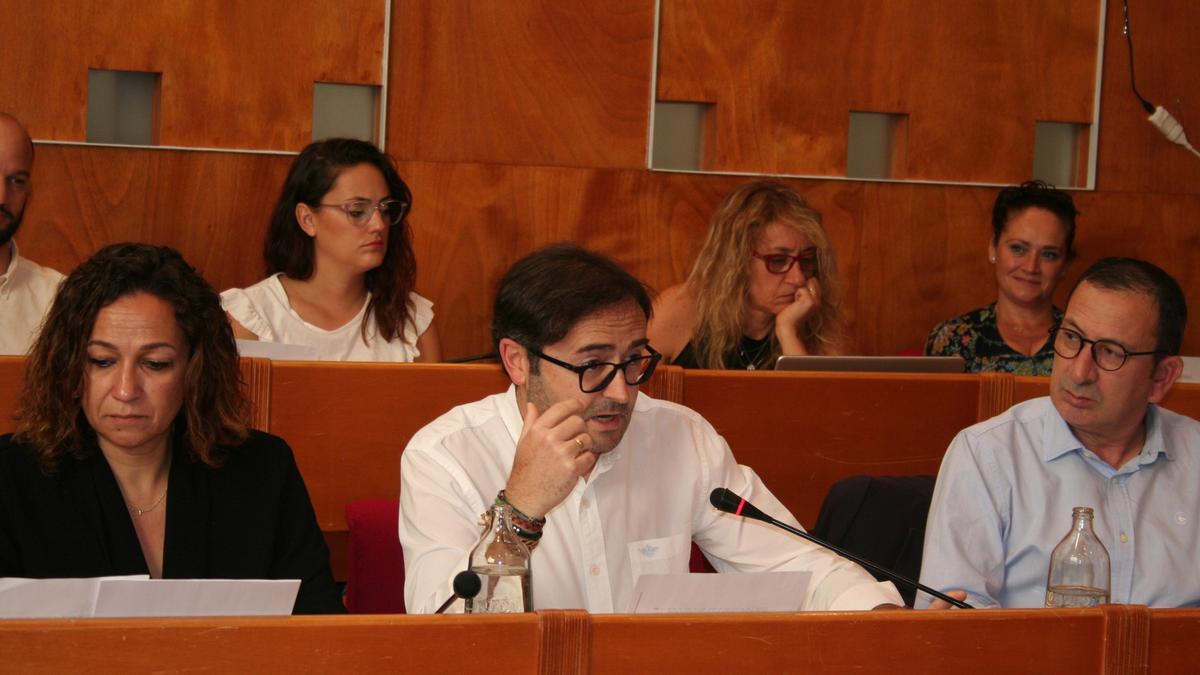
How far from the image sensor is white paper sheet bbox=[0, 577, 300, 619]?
1495 mm

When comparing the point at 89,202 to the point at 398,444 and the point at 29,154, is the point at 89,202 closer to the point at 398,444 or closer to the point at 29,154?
the point at 29,154

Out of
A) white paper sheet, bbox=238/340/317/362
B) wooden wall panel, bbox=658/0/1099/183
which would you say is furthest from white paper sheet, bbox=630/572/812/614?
wooden wall panel, bbox=658/0/1099/183

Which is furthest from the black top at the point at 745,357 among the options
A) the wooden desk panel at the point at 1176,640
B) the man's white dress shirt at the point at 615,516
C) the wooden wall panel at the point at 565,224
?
the wooden desk panel at the point at 1176,640

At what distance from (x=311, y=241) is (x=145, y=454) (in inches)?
71.9

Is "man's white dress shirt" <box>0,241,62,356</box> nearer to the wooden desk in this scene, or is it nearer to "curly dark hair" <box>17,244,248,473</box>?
"curly dark hair" <box>17,244,248,473</box>

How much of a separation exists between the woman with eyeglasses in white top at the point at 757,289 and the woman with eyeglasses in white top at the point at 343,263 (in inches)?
30.1

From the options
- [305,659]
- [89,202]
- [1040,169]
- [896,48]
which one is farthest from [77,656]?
[1040,169]

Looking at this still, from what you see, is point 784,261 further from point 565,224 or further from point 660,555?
point 660,555

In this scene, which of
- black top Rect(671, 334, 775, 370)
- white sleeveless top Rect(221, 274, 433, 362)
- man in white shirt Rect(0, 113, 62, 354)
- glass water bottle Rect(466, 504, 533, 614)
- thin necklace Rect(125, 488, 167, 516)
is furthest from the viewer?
black top Rect(671, 334, 775, 370)

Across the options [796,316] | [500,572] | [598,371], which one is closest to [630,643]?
[500,572]

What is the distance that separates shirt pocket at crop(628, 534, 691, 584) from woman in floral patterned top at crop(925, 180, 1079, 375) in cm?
214

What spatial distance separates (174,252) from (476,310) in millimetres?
2175

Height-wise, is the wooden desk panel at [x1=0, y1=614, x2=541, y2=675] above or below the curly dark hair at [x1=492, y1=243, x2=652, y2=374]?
below

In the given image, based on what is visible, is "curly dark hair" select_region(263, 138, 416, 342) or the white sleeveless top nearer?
the white sleeveless top
